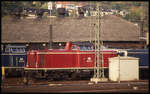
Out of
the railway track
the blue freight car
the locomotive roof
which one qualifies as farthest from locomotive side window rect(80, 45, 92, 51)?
the locomotive roof

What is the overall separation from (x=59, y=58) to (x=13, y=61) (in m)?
4.65

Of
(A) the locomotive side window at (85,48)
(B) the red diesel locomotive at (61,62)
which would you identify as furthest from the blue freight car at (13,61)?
(A) the locomotive side window at (85,48)

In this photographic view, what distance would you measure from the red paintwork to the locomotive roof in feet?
40.4

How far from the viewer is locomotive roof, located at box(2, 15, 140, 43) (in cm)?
4250

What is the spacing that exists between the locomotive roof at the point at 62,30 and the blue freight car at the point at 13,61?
1144cm

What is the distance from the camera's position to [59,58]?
95.7ft

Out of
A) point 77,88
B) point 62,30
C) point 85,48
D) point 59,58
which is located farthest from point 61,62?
point 62,30

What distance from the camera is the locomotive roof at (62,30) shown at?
1673 inches

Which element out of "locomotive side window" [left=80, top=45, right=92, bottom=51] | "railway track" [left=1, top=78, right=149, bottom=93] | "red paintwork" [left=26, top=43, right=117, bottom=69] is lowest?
"railway track" [left=1, top=78, right=149, bottom=93]

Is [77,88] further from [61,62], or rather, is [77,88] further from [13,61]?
[13,61]

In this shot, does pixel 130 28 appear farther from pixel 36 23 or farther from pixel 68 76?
pixel 68 76

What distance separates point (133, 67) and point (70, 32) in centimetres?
1739

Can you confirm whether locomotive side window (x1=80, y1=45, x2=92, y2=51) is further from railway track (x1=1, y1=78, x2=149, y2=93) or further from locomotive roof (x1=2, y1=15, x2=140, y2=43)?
locomotive roof (x1=2, y1=15, x2=140, y2=43)

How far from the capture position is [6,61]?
30.1 metres
